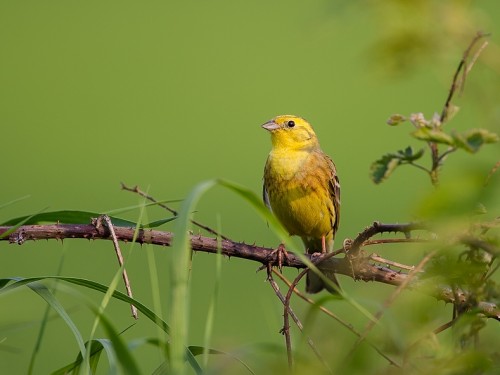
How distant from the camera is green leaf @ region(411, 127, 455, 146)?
1140mm

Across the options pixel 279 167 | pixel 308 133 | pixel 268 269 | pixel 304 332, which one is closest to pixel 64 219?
pixel 268 269

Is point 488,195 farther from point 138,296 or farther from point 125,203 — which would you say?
point 125,203

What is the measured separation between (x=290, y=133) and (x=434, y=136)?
3216 mm

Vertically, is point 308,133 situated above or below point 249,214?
above

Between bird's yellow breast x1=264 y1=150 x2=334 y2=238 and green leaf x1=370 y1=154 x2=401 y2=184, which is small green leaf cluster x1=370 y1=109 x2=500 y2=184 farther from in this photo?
bird's yellow breast x1=264 y1=150 x2=334 y2=238

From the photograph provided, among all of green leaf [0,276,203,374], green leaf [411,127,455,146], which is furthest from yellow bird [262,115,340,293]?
green leaf [411,127,455,146]

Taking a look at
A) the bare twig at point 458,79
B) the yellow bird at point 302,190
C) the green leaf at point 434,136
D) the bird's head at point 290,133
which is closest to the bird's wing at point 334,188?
the yellow bird at point 302,190

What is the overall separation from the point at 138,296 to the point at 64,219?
181 inches

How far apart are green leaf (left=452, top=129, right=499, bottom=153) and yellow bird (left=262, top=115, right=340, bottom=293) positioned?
2.81 meters

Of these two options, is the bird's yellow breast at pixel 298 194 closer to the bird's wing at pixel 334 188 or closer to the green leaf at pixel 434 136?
the bird's wing at pixel 334 188

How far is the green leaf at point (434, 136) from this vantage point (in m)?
1.14

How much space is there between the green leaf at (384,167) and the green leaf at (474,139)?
0.66ft

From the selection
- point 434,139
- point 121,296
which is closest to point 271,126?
point 121,296

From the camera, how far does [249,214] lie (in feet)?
31.3
